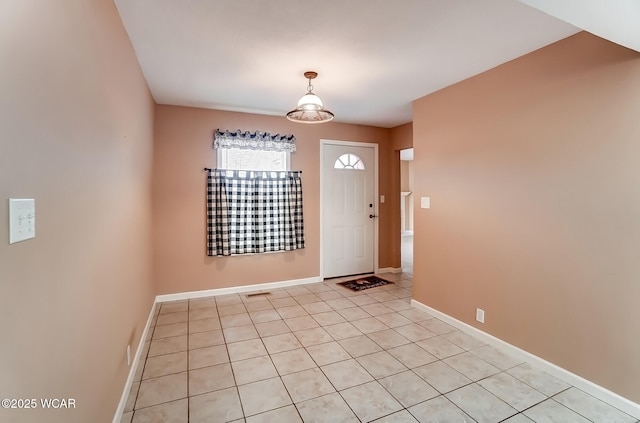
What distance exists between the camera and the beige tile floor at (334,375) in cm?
186

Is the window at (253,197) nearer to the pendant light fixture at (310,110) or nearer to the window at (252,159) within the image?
the window at (252,159)

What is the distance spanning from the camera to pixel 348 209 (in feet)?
16.0

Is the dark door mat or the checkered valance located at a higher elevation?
the checkered valance

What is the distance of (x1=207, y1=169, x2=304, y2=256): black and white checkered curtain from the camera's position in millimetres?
3969

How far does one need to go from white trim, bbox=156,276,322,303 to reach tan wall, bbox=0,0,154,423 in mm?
1891

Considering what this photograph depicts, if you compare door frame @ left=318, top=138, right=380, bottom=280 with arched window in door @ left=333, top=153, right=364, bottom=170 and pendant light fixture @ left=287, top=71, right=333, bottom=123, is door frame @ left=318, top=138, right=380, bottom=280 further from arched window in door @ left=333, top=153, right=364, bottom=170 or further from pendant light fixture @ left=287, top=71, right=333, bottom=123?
pendant light fixture @ left=287, top=71, right=333, bottom=123

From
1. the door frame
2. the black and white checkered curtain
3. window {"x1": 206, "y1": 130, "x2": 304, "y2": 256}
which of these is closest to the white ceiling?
window {"x1": 206, "y1": 130, "x2": 304, "y2": 256}

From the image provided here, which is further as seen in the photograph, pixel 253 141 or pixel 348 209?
pixel 348 209

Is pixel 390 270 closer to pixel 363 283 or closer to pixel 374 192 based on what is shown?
pixel 363 283

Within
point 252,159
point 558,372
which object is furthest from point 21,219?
point 252,159

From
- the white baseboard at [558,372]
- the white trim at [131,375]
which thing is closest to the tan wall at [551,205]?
the white baseboard at [558,372]

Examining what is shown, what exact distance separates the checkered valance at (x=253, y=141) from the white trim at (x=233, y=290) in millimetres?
1873

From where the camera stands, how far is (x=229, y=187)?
4.03m

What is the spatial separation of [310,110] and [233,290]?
8.76 ft
